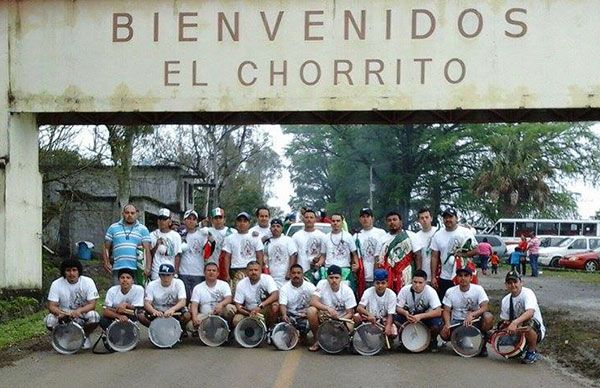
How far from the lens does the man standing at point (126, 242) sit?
14234 millimetres

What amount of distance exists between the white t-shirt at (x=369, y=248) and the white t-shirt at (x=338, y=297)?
1.24 meters

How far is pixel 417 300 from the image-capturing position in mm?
12750

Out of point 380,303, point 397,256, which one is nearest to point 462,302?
point 380,303

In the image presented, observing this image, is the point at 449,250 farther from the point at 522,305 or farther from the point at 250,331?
the point at 250,331

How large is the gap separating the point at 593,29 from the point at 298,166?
2604 inches

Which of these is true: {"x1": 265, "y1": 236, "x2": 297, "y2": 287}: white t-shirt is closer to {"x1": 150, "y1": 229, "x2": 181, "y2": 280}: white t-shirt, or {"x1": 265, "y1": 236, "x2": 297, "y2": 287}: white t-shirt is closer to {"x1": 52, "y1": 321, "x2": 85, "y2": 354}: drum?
{"x1": 150, "y1": 229, "x2": 181, "y2": 280}: white t-shirt

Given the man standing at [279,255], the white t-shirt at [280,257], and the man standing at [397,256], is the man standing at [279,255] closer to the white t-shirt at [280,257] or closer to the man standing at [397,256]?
the white t-shirt at [280,257]

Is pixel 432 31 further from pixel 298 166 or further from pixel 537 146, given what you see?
pixel 298 166

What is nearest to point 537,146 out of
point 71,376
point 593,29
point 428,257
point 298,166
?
point 298,166

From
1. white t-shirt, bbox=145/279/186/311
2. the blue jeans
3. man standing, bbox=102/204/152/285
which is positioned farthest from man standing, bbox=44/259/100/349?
the blue jeans

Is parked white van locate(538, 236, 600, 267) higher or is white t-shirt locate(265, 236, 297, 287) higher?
white t-shirt locate(265, 236, 297, 287)

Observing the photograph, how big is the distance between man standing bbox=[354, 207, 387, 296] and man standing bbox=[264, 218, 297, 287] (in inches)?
43.2

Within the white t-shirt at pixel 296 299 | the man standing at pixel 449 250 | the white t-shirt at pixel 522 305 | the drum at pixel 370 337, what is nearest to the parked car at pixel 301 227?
the man standing at pixel 449 250

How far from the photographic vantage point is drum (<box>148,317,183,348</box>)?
1279 cm
